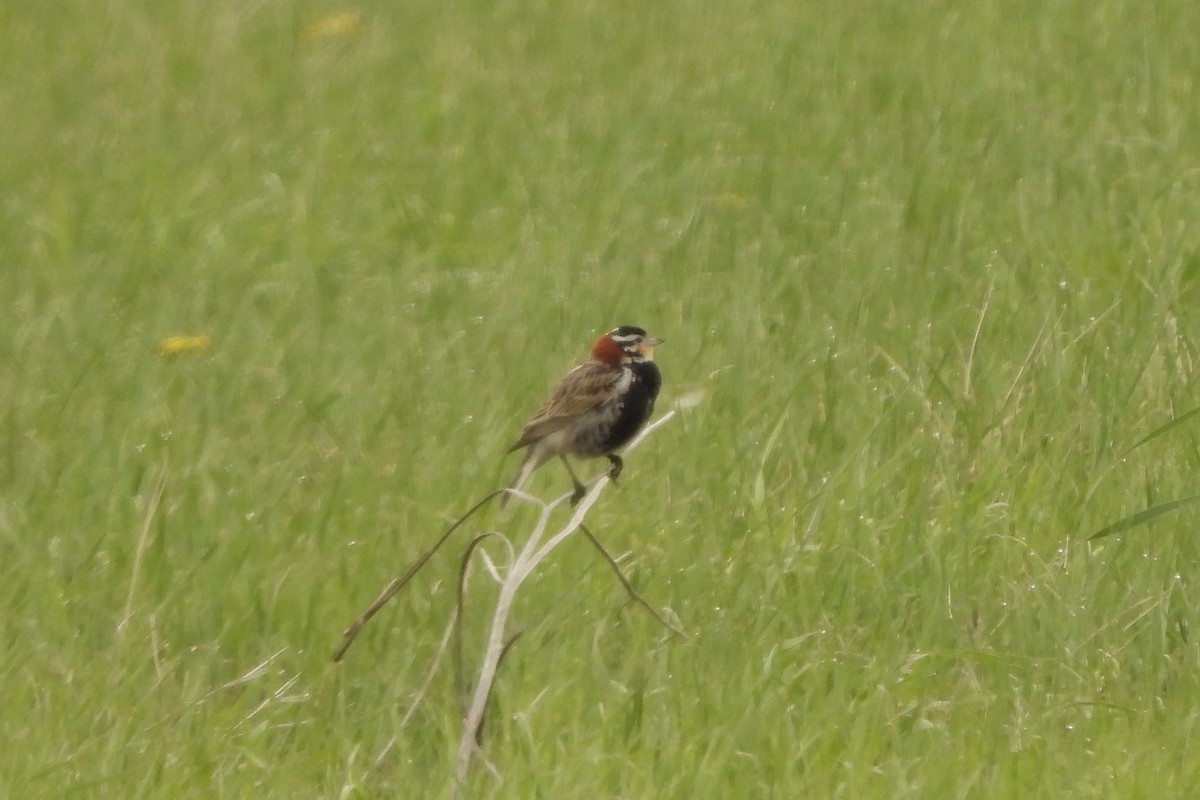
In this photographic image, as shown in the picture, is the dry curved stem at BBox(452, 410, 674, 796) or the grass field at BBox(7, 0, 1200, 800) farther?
the grass field at BBox(7, 0, 1200, 800)

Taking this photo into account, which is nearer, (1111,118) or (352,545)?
(352,545)

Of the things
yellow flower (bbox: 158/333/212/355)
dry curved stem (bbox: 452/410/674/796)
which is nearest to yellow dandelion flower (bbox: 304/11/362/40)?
yellow flower (bbox: 158/333/212/355)

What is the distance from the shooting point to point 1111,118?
8758 millimetres

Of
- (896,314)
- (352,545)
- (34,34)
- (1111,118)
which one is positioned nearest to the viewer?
(352,545)

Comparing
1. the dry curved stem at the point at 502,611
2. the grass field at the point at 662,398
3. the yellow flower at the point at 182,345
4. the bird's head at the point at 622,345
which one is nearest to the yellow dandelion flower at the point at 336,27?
the grass field at the point at 662,398

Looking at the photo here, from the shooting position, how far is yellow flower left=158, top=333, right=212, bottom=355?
709 cm

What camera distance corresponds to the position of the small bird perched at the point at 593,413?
585cm

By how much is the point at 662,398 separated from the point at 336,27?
17.1 ft

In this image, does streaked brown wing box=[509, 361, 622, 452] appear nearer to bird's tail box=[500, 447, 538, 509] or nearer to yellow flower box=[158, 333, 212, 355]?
bird's tail box=[500, 447, 538, 509]

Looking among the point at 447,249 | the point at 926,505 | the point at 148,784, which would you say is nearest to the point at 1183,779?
the point at 926,505

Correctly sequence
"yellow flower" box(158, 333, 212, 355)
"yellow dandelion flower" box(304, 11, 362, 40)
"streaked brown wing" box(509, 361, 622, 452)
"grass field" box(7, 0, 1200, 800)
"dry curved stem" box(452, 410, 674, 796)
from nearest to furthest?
1. "dry curved stem" box(452, 410, 674, 796)
2. "grass field" box(7, 0, 1200, 800)
3. "streaked brown wing" box(509, 361, 622, 452)
4. "yellow flower" box(158, 333, 212, 355)
5. "yellow dandelion flower" box(304, 11, 362, 40)

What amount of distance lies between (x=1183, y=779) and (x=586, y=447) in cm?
212

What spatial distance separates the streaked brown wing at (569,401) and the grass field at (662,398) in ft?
0.79

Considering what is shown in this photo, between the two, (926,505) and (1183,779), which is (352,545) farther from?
(1183,779)
